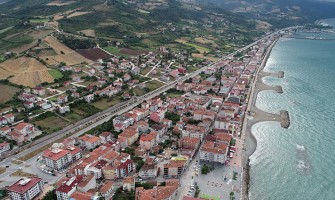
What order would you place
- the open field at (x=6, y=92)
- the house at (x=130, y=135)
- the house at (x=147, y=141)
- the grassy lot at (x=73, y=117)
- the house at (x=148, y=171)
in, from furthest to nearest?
the open field at (x=6, y=92) → the grassy lot at (x=73, y=117) → the house at (x=130, y=135) → the house at (x=147, y=141) → the house at (x=148, y=171)

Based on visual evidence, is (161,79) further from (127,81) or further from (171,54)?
(171,54)

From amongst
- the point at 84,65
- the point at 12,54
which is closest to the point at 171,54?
the point at 84,65

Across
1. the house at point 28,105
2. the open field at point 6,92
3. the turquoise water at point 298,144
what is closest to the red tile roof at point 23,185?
the house at point 28,105

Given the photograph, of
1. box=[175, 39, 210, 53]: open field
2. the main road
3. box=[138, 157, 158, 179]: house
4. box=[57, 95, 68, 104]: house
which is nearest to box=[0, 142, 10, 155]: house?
the main road

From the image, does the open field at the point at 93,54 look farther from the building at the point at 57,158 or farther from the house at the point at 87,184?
the house at the point at 87,184

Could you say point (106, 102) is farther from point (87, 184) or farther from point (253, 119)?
point (253, 119)
